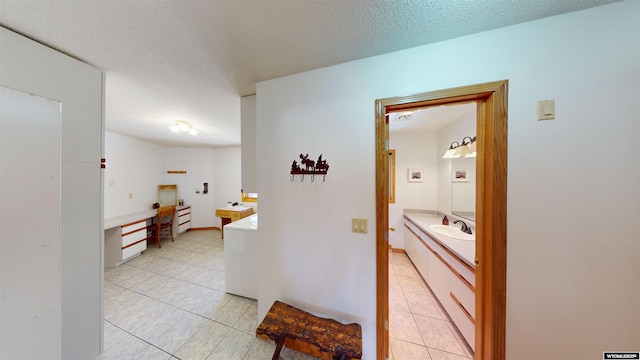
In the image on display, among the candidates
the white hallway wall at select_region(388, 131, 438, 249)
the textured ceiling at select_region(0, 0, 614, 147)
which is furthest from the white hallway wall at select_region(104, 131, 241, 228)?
the white hallway wall at select_region(388, 131, 438, 249)

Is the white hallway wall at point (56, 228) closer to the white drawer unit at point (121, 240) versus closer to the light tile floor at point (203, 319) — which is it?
the light tile floor at point (203, 319)

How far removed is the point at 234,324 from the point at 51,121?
1.99 metres

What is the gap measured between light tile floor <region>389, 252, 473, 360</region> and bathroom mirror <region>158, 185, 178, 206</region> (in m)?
5.18

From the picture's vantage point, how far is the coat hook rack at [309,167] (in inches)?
54.1

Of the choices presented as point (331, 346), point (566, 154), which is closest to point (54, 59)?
point (331, 346)

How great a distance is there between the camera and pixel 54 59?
1.15m

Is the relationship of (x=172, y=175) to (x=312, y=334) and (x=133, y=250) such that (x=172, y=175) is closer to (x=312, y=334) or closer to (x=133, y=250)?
(x=133, y=250)

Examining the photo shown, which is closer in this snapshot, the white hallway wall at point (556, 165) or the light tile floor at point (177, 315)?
the white hallway wall at point (556, 165)

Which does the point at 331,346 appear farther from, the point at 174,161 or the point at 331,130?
the point at 174,161

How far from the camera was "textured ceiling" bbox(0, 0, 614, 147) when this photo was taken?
88 centimetres

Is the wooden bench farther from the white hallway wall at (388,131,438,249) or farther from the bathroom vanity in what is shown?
the white hallway wall at (388,131,438,249)

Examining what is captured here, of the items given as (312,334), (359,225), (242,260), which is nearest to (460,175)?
(359,225)

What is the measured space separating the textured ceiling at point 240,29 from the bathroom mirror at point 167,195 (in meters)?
3.53

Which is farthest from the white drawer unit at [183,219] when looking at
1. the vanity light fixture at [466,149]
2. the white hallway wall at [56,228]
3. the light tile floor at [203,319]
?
the vanity light fixture at [466,149]
